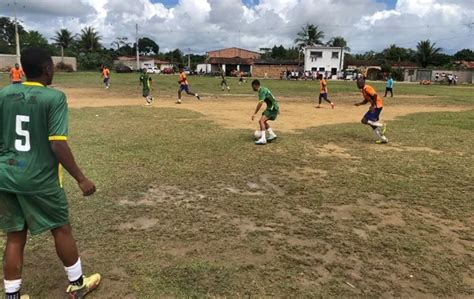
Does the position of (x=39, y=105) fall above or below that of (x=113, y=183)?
above

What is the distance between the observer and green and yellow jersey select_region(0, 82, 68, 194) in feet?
9.57

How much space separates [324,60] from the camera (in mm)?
76688

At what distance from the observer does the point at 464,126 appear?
1331 cm

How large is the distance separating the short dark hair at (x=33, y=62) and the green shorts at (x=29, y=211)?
0.87 meters

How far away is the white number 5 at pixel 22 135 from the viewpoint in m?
2.93

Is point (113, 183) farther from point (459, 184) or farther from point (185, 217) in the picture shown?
point (459, 184)

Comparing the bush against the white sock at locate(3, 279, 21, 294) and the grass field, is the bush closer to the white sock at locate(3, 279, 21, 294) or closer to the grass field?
the grass field

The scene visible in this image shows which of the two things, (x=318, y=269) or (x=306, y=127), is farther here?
(x=306, y=127)

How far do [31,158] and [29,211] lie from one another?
384 mm

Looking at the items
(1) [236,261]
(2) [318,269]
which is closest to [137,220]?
(1) [236,261]

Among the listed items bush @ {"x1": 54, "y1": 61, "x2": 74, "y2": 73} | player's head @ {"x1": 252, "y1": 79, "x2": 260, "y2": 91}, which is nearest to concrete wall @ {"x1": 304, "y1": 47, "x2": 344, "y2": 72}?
bush @ {"x1": 54, "y1": 61, "x2": 74, "y2": 73}

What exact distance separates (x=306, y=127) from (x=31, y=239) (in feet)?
31.0

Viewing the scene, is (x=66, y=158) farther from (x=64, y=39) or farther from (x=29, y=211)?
(x=64, y=39)

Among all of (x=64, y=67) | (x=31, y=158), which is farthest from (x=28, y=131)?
(x=64, y=67)
